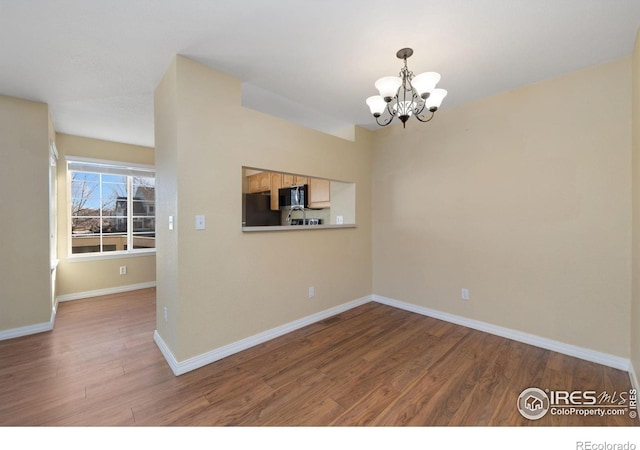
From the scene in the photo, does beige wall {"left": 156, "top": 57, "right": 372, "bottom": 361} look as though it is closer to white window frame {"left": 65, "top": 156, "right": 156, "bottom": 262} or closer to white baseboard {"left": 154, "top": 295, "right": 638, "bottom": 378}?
white baseboard {"left": 154, "top": 295, "right": 638, "bottom": 378}

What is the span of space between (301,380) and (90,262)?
4091 millimetres

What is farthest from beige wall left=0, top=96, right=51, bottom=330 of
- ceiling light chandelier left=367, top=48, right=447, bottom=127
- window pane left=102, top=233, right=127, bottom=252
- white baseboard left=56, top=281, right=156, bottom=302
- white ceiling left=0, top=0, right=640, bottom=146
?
ceiling light chandelier left=367, top=48, right=447, bottom=127

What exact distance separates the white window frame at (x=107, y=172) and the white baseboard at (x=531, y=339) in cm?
452

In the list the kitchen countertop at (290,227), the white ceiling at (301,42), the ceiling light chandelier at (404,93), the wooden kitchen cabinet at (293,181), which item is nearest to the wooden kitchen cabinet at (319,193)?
the wooden kitchen cabinet at (293,181)

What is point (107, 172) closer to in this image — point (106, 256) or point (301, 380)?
point (106, 256)

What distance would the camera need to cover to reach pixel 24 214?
2822 mm

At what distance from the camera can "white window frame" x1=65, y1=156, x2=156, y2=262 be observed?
4074 mm

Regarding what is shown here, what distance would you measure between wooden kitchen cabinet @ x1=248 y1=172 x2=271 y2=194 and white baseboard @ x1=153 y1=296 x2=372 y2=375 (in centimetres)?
322

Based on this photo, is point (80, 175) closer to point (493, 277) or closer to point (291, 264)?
point (291, 264)

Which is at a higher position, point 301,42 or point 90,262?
point 301,42

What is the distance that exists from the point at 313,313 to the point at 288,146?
1.91 metres

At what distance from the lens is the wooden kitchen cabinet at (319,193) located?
426 cm

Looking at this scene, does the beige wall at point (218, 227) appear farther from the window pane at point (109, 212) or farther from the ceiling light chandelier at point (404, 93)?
the window pane at point (109, 212)

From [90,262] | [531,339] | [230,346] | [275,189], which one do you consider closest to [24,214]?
[90,262]
